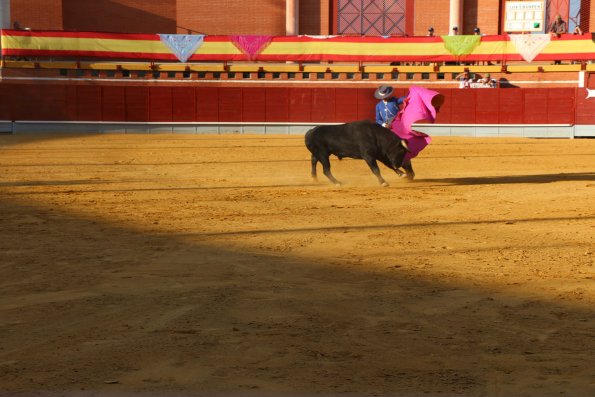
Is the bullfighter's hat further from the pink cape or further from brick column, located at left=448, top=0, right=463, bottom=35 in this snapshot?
brick column, located at left=448, top=0, right=463, bottom=35

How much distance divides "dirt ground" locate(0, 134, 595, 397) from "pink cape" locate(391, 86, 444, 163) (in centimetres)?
60

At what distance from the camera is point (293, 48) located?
2844 cm

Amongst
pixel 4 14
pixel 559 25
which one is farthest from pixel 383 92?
pixel 4 14

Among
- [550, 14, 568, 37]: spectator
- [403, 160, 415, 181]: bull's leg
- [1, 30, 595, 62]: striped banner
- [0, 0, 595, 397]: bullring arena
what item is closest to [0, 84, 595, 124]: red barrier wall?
[0, 0, 595, 397]: bullring arena

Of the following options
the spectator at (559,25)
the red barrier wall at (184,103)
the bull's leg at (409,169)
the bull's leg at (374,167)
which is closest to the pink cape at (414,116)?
the bull's leg at (409,169)

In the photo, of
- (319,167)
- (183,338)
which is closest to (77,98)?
(319,167)

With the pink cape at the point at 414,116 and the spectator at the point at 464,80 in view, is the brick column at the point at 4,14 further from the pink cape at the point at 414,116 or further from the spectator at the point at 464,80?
the pink cape at the point at 414,116

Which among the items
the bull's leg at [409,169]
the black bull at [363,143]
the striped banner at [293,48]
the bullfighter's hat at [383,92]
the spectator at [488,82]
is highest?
the striped banner at [293,48]

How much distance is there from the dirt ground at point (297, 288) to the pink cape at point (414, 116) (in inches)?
23.7

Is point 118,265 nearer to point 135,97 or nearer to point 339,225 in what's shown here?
point 339,225

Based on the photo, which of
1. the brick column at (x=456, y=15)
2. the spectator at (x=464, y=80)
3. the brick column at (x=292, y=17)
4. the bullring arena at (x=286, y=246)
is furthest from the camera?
the brick column at (x=292, y=17)

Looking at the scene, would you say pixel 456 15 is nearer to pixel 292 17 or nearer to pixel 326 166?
pixel 292 17

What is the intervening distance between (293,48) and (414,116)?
17312 millimetres

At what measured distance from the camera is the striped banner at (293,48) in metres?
27.3
